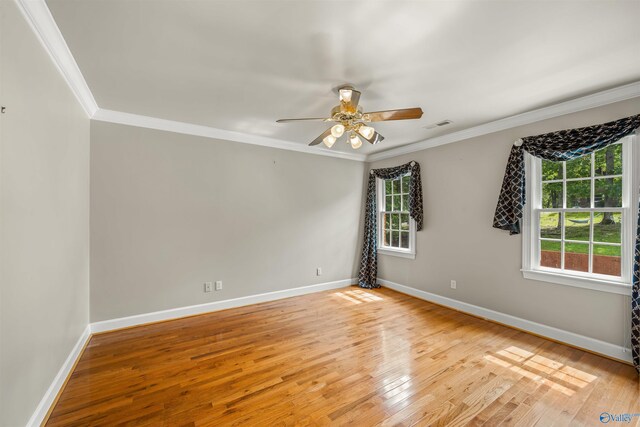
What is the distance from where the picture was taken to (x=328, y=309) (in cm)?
394

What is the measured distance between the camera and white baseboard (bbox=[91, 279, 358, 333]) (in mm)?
3178

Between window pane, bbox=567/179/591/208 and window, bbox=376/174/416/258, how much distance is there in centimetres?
204

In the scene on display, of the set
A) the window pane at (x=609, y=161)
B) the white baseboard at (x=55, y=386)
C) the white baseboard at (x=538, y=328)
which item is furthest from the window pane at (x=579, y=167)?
the white baseboard at (x=55, y=386)

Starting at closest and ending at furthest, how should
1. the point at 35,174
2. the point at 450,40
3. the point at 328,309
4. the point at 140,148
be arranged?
1. the point at 35,174
2. the point at 450,40
3. the point at 140,148
4. the point at 328,309

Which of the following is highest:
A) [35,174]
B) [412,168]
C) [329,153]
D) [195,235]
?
[329,153]

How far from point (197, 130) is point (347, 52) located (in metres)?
2.51

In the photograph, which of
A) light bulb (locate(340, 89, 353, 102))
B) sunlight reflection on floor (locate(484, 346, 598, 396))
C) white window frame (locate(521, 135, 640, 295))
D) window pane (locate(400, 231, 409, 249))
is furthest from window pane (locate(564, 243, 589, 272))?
light bulb (locate(340, 89, 353, 102))

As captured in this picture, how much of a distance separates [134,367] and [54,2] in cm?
274

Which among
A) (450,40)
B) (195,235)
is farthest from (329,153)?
(450,40)

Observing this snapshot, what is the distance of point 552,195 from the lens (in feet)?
10.3

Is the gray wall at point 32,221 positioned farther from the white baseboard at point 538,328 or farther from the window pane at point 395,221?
the window pane at point 395,221

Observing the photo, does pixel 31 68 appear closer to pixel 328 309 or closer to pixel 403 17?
pixel 403 17

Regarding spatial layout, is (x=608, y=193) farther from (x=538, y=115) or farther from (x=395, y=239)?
(x=395, y=239)

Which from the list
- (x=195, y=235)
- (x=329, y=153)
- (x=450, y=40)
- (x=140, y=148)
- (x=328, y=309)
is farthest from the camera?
(x=329, y=153)
